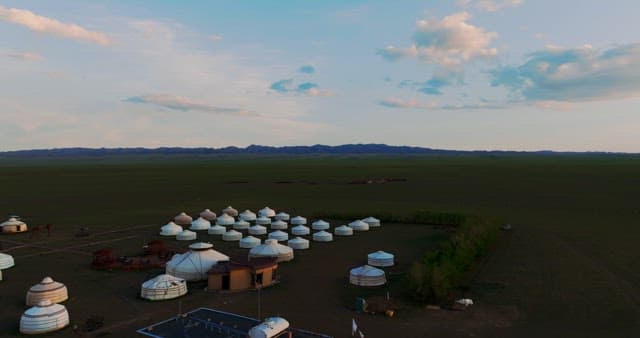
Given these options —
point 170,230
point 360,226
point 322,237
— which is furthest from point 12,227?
point 360,226

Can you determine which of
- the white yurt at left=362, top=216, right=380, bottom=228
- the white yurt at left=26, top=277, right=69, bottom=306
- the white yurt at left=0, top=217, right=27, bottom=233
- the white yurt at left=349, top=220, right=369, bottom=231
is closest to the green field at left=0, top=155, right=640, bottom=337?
the white yurt at left=26, top=277, right=69, bottom=306

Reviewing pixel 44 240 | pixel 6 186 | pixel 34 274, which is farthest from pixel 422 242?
pixel 6 186

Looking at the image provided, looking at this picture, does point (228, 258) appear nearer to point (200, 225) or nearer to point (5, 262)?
point (5, 262)

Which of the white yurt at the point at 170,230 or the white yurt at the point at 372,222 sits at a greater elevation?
the white yurt at the point at 372,222

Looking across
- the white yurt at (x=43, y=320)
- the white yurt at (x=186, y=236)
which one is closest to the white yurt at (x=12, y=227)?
the white yurt at (x=186, y=236)

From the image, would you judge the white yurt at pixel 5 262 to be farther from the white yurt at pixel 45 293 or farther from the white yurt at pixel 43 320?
the white yurt at pixel 43 320

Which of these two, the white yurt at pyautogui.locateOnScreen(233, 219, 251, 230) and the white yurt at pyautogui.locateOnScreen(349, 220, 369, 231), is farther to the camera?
the white yurt at pyautogui.locateOnScreen(233, 219, 251, 230)

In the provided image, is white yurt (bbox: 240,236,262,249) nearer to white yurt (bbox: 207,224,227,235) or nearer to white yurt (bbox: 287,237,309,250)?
white yurt (bbox: 287,237,309,250)
